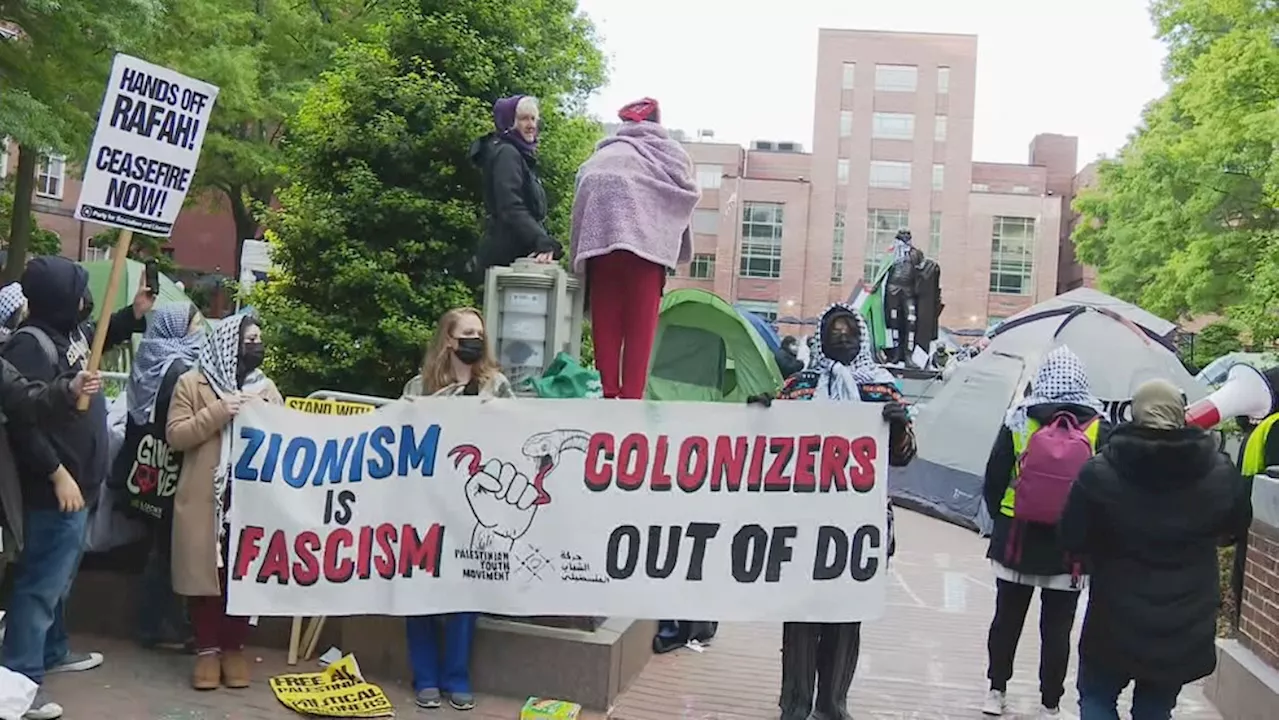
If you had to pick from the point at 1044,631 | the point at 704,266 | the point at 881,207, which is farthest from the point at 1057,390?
the point at 704,266

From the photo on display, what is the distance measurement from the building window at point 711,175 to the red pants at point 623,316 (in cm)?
6400

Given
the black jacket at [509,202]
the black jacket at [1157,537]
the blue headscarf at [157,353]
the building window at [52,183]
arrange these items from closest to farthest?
the black jacket at [1157,537] → the blue headscarf at [157,353] → the black jacket at [509,202] → the building window at [52,183]

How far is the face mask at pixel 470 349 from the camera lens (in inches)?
210

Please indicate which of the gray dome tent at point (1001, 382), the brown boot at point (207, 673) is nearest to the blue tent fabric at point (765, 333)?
the gray dome tent at point (1001, 382)

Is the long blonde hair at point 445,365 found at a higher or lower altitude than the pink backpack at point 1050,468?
higher

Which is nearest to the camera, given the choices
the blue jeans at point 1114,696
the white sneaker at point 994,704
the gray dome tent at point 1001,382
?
the blue jeans at point 1114,696

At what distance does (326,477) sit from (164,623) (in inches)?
55.4

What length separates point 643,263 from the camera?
6.54m

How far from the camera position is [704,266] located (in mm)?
69750

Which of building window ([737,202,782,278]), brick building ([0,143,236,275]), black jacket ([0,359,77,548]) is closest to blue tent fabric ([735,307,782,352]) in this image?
black jacket ([0,359,77,548])

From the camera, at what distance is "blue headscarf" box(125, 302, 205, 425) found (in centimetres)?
560

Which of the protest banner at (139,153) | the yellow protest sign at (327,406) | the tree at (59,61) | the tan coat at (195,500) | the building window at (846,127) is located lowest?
the tan coat at (195,500)

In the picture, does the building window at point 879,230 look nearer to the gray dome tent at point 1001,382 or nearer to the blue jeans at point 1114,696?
the gray dome tent at point 1001,382

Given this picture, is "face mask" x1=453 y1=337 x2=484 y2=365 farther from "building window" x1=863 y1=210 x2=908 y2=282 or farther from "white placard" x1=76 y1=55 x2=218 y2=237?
"building window" x1=863 y1=210 x2=908 y2=282
